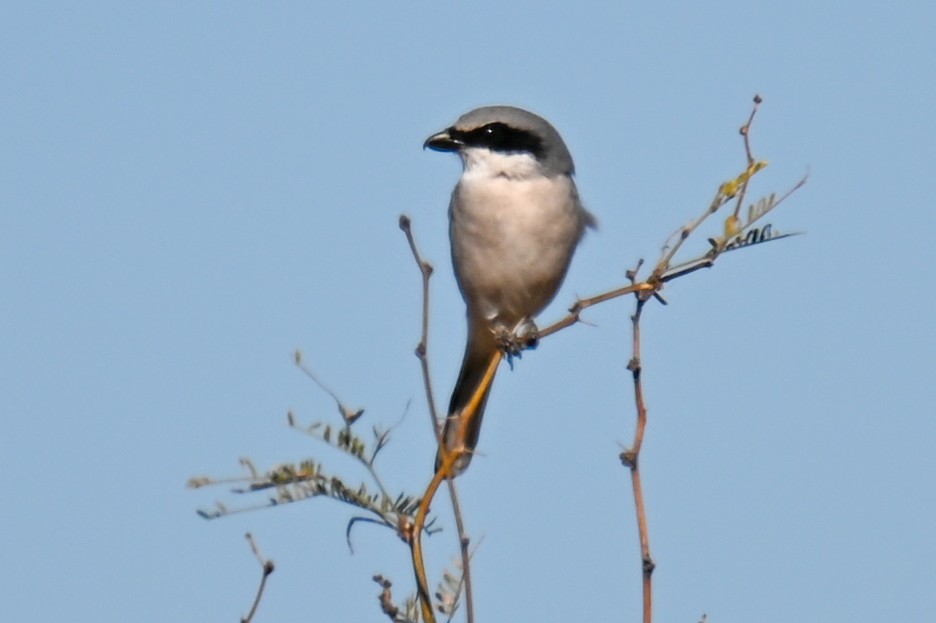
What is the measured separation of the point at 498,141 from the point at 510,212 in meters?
0.29

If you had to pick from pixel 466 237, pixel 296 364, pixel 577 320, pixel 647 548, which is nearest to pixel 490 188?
pixel 466 237

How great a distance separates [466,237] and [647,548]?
3.07 m

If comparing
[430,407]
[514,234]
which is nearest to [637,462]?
[430,407]

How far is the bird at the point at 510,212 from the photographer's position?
475 cm

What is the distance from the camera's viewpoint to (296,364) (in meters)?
2.10

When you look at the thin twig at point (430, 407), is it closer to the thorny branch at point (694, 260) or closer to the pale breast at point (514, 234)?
the thorny branch at point (694, 260)

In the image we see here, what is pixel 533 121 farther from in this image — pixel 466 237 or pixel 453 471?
pixel 453 471

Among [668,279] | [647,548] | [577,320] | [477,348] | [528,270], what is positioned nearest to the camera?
[647,548]

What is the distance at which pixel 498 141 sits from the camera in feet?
15.9

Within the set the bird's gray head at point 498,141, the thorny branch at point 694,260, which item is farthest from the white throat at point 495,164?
the thorny branch at point 694,260

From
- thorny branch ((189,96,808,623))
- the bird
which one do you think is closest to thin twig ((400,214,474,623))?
thorny branch ((189,96,808,623))

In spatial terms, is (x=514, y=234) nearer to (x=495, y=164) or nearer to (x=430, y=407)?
(x=495, y=164)

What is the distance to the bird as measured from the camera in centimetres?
475

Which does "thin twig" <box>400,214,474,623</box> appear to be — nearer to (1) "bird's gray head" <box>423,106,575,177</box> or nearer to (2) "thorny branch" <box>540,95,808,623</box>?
(2) "thorny branch" <box>540,95,808,623</box>
